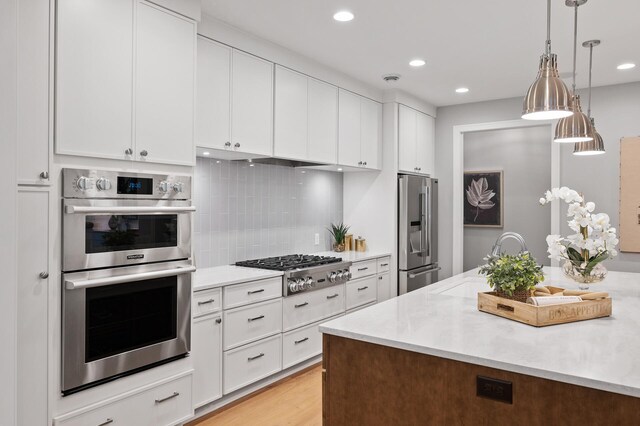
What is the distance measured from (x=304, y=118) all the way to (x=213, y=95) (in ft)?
3.35

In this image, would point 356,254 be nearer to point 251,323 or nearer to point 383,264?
point 383,264

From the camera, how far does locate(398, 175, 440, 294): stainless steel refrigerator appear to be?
4965 millimetres

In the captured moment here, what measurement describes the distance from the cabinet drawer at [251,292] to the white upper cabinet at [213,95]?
0.97 metres

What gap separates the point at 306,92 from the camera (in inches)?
156

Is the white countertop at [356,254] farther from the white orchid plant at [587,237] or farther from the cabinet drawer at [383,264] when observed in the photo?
the white orchid plant at [587,237]

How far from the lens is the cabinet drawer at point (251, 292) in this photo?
3096 mm

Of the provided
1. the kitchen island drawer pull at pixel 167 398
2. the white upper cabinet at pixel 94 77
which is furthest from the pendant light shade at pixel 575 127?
the kitchen island drawer pull at pixel 167 398

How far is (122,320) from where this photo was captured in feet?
7.89

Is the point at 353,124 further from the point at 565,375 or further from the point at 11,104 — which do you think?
the point at 565,375

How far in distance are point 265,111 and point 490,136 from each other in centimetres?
401

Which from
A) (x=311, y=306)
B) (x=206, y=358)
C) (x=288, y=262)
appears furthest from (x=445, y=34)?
(x=206, y=358)

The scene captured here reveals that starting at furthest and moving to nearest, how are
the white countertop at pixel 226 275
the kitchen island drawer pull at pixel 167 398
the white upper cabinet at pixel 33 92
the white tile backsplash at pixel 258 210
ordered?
the white tile backsplash at pixel 258 210 < the white countertop at pixel 226 275 < the kitchen island drawer pull at pixel 167 398 < the white upper cabinet at pixel 33 92

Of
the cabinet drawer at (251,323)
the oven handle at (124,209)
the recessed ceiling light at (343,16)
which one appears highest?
the recessed ceiling light at (343,16)

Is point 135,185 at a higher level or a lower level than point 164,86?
lower
